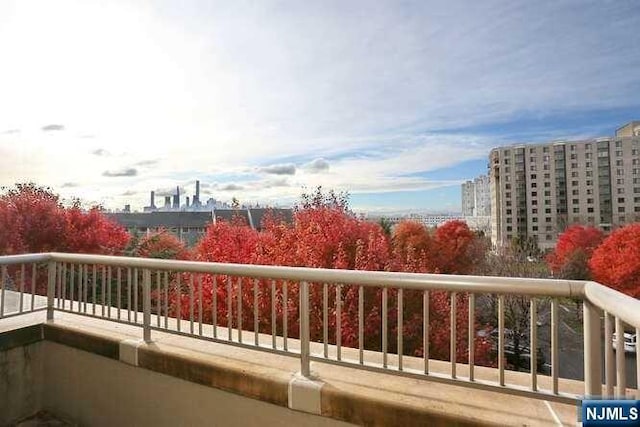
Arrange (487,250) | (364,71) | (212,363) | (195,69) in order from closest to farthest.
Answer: (212,363) < (195,69) < (364,71) < (487,250)

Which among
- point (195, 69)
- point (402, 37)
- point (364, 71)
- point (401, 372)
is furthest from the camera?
point (364, 71)

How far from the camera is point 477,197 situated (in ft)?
193

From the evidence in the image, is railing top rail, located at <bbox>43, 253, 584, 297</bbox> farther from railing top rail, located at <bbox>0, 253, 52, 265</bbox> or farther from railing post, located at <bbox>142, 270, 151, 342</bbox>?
railing top rail, located at <bbox>0, 253, 52, 265</bbox>

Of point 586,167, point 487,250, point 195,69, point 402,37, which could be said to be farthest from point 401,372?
point 586,167

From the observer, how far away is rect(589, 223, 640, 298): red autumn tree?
20.6 metres

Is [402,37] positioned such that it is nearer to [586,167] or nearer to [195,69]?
[195,69]

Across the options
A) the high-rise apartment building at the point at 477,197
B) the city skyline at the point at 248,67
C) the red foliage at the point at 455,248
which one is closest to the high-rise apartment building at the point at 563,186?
the high-rise apartment building at the point at 477,197

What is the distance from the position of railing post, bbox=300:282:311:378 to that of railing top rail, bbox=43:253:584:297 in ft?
0.28

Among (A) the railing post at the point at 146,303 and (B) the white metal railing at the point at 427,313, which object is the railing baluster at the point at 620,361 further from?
(A) the railing post at the point at 146,303

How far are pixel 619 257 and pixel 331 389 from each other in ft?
86.1

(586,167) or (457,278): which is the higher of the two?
(586,167)

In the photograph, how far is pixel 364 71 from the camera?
11.6 meters

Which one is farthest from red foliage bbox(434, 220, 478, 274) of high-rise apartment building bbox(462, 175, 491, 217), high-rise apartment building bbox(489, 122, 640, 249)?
high-rise apartment building bbox(462, 175, 491, 217)

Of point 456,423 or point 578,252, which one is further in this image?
point 578,252
